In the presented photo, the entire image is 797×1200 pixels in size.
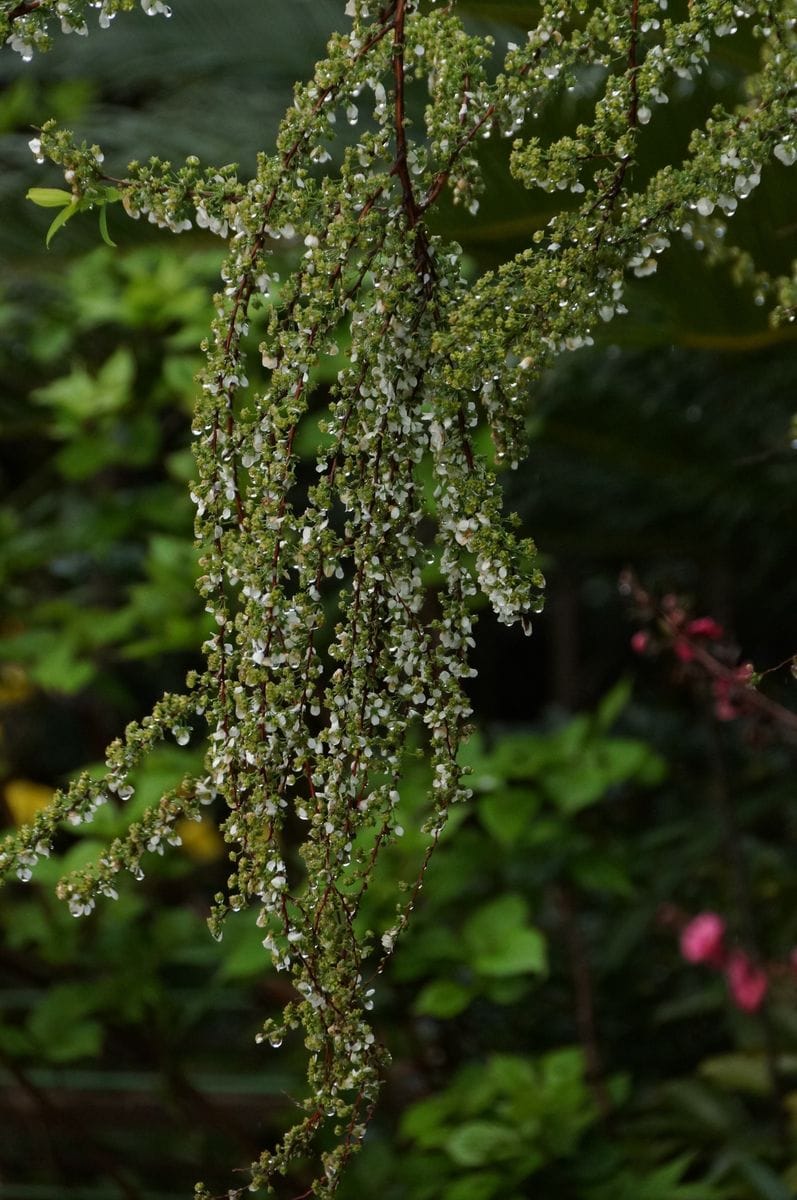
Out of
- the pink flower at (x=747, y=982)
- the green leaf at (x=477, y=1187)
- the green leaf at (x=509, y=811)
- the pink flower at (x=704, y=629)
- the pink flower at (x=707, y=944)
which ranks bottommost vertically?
the green leaf at (x=477, y=1187)

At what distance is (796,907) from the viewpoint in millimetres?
2730

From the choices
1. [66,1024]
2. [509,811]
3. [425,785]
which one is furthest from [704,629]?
[66,1024]

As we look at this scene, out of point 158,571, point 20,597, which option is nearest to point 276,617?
point 158,571

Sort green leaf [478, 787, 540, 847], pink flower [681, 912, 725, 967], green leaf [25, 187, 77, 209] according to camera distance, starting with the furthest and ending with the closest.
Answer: pink flower [681, 912, 725, 967]
green leaf [478, 787, 540, 847]
green leaf [25, 187, 77, 209]

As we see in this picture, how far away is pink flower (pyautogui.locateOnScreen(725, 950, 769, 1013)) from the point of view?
2191 millimetres

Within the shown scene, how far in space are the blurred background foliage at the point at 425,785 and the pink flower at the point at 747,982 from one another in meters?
0.15

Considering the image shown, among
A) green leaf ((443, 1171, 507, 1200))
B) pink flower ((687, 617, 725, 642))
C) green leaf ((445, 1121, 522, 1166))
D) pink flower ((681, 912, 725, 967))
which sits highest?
pink flower ((681, 912, 725, 967))

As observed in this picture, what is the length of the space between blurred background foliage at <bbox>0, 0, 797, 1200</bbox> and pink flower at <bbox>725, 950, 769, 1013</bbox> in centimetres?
15

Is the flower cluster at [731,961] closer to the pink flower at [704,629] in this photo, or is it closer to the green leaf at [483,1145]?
the green leaf at [483,1145]

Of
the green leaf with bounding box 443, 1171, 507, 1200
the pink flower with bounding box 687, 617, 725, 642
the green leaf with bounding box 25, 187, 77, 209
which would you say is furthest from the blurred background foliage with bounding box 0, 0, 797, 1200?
the green leaf with bounding box 25, 187, 77, 209

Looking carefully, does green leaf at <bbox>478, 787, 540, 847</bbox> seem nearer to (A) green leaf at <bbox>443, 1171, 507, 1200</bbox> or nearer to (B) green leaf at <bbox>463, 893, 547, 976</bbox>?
(B) green leaf at <bbox>463, 893, 547, 976</bbox>

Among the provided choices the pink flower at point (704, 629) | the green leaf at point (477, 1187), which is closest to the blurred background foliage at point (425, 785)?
the green leaf at point (477, 1187)

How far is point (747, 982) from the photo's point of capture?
2227 mm

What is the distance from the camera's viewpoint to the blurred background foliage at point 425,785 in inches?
70.9
